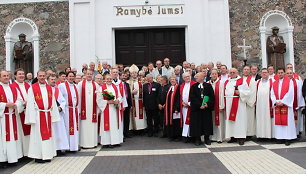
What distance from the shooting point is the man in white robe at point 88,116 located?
27.5ft

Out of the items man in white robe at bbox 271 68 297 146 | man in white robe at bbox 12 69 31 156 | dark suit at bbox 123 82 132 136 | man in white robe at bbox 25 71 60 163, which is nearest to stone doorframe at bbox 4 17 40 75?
dark suit at bbox 123 82 132 136

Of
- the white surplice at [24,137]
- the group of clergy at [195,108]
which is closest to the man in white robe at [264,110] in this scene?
the group of clergy at [195,108]

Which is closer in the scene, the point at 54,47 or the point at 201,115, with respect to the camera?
the point at 201,115

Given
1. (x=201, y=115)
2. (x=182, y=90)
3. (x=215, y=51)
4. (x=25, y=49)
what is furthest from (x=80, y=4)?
(x=201, y=115)

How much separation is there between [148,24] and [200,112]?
19.3 feet

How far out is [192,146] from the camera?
8.28m

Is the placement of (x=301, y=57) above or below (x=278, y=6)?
below

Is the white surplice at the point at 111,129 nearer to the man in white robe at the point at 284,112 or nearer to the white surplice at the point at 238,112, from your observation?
the white surplice at the point at 238,112

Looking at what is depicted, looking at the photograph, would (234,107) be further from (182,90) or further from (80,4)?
(80,4)

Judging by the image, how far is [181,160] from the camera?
6.75m

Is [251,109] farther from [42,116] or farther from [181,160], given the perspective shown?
[42,116]

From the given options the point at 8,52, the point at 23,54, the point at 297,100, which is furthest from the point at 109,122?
the point at 8,52

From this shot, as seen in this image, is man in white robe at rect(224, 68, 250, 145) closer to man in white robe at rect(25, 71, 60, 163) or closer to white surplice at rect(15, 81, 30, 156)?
man in white robe at rect(25, 71, 60, 163)

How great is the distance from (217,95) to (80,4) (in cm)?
743
